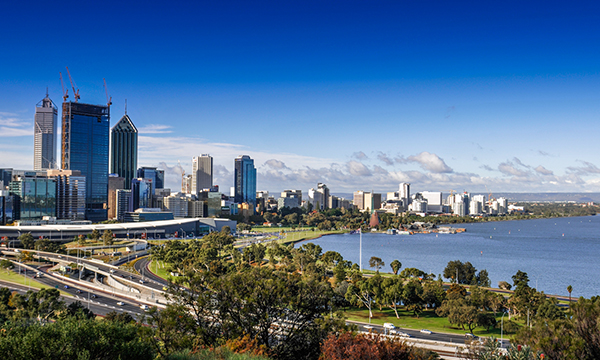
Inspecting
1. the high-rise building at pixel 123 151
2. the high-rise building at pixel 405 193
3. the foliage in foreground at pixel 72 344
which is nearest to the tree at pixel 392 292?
the foliage in foreground at pixel 72 344

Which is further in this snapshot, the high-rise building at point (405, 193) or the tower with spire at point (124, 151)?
the high-rise building at point (405, 193)

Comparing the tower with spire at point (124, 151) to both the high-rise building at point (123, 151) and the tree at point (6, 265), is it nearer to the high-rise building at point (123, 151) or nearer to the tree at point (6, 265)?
the high-rise building at point (123, 151)

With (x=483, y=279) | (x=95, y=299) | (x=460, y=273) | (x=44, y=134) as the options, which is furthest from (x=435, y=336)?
(x=44, y=134)

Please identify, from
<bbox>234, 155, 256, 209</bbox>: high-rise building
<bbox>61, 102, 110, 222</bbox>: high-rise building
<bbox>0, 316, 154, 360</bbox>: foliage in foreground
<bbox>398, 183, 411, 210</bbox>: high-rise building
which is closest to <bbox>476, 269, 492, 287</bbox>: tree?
A: <bbox>0, 316, 154, 360</bbox>: foliage in foreground

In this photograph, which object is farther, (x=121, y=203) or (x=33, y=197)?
(x=121, y=203)

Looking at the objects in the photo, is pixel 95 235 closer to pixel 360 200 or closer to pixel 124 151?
pixel 124 151

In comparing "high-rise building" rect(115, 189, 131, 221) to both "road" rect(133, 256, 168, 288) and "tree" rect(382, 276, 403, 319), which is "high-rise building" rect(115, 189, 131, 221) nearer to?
"road" rect(133, 256, 168, 288)
